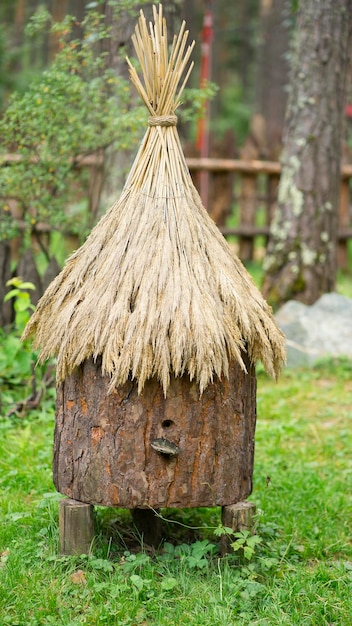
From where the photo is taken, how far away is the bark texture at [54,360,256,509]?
3.05 metres

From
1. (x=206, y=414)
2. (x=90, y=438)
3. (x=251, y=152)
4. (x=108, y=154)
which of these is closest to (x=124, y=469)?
(x=90, y=438)

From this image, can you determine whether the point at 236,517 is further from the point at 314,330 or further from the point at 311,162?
the point at 311,162

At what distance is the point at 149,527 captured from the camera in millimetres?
3500

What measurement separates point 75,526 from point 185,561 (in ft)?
1.58

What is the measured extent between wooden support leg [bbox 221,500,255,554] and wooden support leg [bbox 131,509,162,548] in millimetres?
375

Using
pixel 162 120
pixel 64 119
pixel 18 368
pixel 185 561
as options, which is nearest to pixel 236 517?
pixel 185 561

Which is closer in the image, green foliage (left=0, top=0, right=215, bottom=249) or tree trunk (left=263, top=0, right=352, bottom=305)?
green foliage (left=0, top=0, right=215, bottom=249)

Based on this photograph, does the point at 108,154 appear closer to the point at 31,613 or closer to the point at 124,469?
the point at 124,469

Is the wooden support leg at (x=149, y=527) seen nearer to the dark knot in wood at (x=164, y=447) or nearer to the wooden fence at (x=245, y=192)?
the dark knot in wood at (x=164, y=447)

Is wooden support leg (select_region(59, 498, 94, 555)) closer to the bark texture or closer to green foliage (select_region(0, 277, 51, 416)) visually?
the bark texture

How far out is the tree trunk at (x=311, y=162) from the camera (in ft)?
23.3

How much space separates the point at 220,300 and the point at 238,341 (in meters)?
0.18

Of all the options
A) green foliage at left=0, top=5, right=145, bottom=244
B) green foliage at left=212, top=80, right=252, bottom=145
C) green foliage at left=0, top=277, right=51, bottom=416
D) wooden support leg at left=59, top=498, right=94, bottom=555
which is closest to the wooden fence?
green foliage at left=0, top=5, right=145, bottom=244

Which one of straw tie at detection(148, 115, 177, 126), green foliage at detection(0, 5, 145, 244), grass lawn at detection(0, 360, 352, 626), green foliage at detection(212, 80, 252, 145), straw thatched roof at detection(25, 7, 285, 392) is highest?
green foliage at detection(212, 80, 252, 145)
